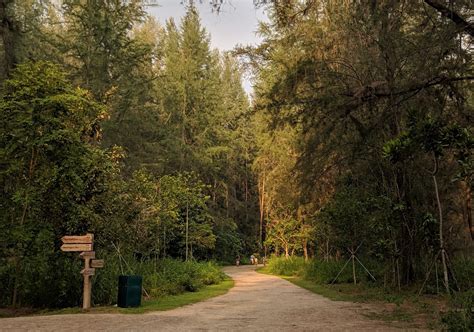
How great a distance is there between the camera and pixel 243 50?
23.5m

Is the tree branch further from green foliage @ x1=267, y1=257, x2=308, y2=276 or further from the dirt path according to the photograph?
green foliage @ x1=267, y1=257, x2=308, y2=276

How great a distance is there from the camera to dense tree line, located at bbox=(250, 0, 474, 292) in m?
8.09

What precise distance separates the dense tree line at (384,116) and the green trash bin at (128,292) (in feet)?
16.2

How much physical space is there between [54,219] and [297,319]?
669 centimetres

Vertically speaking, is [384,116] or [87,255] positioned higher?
[384,116]

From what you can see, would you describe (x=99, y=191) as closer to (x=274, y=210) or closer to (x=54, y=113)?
(x=54, y=113)

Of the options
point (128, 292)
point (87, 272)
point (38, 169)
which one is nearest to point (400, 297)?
point (128, 292)

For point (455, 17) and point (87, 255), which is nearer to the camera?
point (455, 17)

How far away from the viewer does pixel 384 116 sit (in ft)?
29.6

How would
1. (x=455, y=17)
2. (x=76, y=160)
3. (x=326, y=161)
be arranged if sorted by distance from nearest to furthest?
(x=455, y=17), (x=76, y=160), (x=326, y=161)

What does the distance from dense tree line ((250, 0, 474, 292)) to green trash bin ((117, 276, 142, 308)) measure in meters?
4.95

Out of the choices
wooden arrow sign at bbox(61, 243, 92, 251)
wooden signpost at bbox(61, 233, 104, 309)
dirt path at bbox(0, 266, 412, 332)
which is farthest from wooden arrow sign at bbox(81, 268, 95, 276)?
dirt path at bbox(0, 266, 412, 332)

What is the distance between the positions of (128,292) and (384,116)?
7.07 meters

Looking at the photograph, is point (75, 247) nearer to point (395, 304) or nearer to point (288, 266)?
point (395, 304)
